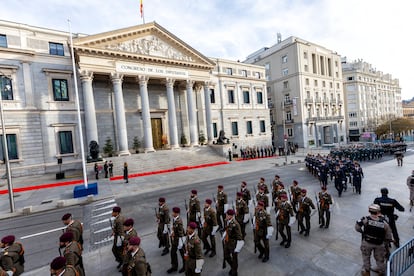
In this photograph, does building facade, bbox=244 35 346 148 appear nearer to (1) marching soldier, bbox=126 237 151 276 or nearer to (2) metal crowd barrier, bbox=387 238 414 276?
(2) metal crowd barrier, bbox=387 238 414 276

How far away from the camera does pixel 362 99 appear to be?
6462 centimetres

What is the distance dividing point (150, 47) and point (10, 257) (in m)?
27.0

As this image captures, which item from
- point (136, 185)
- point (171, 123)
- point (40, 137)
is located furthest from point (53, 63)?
point (136, 185)

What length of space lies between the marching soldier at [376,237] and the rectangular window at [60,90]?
30.0 metres

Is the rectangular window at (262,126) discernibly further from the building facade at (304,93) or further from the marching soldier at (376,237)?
the marching soldier at (376,237)

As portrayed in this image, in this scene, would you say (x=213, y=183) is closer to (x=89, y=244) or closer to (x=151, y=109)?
(x=89, y=244)

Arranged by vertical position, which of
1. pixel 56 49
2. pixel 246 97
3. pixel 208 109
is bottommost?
pixel 208 109

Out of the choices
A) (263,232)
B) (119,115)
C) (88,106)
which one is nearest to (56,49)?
(88,106)

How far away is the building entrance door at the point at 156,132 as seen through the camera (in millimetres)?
30875

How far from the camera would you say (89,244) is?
7754mm

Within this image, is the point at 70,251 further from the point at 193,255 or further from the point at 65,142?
the point at 65,142

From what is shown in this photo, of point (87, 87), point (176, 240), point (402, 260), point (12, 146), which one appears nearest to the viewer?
point (402, 260)

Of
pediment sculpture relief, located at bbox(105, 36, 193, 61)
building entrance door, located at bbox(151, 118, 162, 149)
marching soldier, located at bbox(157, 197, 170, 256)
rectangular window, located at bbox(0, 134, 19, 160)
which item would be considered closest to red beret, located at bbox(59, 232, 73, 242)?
marching soldier, located at bbox(157, 197, 170, 256)

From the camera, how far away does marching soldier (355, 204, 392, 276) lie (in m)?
4.77
